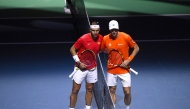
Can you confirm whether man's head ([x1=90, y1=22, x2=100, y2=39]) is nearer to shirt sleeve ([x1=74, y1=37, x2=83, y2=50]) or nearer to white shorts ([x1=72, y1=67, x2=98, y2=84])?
shirt sleeve ([x1=74, y1=37, x2=83, y2=50])

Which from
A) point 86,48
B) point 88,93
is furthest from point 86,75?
point 86,48

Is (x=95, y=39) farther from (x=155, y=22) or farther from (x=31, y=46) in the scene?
(x=155, y=22)

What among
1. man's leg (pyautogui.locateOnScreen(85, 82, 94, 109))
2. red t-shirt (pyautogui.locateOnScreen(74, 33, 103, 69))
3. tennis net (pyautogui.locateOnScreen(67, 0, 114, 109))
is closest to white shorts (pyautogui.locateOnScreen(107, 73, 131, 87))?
tennis net (pyautogui.locateOnScreen(67, 0, 114, 109))

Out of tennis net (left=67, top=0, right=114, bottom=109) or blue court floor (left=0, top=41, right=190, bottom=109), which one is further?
blue court floor (left=0, top=41, right=190, bottom=109)

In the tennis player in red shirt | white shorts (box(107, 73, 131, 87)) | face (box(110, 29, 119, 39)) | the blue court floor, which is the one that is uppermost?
face (box(110, 29, 119, 39))

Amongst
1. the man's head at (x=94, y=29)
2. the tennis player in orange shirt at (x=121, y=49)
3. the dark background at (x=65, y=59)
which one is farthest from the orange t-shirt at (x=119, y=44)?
the dark background at (x=65, y=59)

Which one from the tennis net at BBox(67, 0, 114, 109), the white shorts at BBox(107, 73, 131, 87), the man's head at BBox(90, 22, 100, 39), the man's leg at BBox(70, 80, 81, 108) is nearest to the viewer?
the tennis net at BBox(67, 0, 114, 109)

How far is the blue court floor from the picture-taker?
8602 millimetres

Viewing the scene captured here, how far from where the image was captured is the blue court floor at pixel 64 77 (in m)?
8.60

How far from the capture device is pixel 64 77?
975cm

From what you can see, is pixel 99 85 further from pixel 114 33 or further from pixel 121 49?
pixel 114 33

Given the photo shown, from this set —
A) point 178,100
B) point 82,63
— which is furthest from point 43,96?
point 178,100

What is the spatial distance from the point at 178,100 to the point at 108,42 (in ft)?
7.31

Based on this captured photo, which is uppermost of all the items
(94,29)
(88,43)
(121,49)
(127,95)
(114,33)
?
(94,29)
